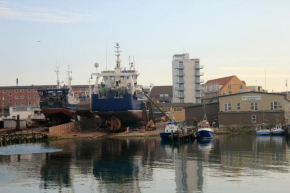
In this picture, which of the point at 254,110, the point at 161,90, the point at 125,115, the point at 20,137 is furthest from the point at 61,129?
the point at 161,90

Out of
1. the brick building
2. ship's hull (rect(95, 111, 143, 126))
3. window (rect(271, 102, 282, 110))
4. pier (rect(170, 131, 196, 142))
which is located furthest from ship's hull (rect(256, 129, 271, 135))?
the brick building

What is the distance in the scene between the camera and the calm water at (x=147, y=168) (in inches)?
1109

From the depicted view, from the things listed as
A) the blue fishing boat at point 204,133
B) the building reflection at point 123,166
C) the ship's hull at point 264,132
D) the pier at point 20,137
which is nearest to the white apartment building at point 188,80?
the ship's hull at point 264,132

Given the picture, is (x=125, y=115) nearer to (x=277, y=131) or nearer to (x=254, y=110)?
(x=254, y=110)

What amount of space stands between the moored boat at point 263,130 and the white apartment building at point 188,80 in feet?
186

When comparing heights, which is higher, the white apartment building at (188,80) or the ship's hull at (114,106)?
the white apartment building at (188,80)

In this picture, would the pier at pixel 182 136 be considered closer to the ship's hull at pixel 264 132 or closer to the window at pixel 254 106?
the ship's hull at pixel 264 132

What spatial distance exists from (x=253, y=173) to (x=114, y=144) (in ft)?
83.5

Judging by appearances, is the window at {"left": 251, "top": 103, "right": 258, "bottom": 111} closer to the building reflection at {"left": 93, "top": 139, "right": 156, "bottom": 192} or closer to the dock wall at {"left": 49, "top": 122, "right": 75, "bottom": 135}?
the building reflection at {"left": 93, "top": 139, "right": 156, "bottom": 192}

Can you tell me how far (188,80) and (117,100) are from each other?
62527 mm

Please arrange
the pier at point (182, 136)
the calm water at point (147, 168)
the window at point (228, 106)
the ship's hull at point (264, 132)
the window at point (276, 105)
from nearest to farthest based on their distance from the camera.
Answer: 1. the calm water at point (147, 168)
2. the pier at point (182, 136)
3. the ship's hull at point (264, 132)
4. the window at point (276, 105)
5. the window at point (228, 106)

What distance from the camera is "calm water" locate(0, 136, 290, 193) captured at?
28.2m

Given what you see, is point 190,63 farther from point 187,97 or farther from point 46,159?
point 46,159

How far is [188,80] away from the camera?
124938 mm
